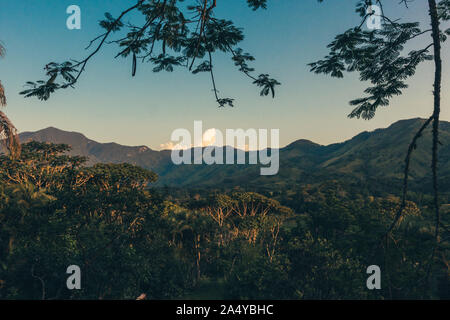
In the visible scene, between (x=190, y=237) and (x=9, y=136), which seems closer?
(x=9, y=136)

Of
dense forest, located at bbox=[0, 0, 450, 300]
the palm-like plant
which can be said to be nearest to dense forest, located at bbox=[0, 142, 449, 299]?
dense forest, located at bbox=[0, 0, 450, 300]

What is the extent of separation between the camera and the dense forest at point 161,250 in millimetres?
14038

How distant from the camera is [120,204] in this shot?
20000mm

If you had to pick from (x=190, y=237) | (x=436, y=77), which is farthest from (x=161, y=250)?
(x=436, y=77)

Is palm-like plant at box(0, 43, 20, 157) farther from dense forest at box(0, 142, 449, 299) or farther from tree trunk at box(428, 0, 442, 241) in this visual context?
tree trunk at box(428, 0, 442, 241)

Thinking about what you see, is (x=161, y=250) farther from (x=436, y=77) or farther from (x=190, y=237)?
(x=436, y=77)

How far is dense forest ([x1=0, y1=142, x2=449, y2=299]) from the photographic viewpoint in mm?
14038

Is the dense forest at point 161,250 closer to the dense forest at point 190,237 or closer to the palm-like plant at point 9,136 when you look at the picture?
the dense forest at point 190,237

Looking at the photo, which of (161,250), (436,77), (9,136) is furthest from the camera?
(161,250)

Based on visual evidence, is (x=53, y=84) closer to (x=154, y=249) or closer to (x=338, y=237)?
(x=154, y=249)

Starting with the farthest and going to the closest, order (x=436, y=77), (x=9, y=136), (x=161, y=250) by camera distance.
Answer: (x=161, y=250)
(x=9, y=136)
(x=436, y=77)

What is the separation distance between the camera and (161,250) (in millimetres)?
18625
